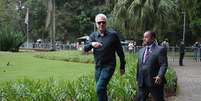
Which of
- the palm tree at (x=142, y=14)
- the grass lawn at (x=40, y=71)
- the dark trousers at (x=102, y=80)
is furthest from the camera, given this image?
the palm tree at (x=142, y=14)

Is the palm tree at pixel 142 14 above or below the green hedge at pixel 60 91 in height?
above

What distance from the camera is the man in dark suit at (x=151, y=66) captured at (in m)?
9.06

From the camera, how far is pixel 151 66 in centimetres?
909

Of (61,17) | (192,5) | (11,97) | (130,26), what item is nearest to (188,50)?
(130,26)

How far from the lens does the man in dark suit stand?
9.06 meters

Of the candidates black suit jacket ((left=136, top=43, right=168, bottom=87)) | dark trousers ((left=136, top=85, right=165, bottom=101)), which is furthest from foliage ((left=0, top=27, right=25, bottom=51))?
black suit jacket ((left=136, top=43, right=168, bottom=87))

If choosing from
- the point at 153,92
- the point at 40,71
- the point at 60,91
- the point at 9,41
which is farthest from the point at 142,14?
the point at 153,92

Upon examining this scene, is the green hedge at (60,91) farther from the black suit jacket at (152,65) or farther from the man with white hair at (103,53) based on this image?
the black suit jacket at (152,65)

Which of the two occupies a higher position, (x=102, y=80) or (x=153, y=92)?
(x=102, y=80)

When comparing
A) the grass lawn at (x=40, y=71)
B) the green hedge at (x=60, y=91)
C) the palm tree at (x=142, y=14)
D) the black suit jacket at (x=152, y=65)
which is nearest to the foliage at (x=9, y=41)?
the palm tree at (x=142, y=14)

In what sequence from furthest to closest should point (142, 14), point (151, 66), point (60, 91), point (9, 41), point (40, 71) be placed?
point (9, 41) → point (142, 14) → point (40, 71) → point (60, 91) → point (151, 66)

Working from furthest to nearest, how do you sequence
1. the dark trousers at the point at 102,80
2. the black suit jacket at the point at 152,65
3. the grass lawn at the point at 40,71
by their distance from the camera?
the grass lawn at the point at 40,71 → the dark trousers at the point at 102,80 → the black suit jacket at the point at 152,65

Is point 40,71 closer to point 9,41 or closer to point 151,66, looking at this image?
point 151,66

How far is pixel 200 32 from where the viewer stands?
51.6 meters
